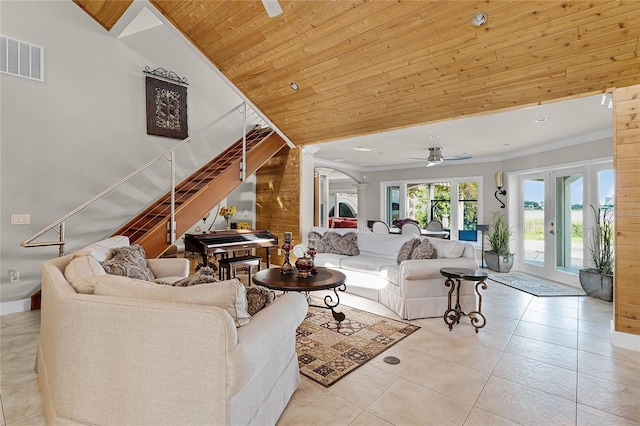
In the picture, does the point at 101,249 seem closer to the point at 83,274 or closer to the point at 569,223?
the point at 83,274

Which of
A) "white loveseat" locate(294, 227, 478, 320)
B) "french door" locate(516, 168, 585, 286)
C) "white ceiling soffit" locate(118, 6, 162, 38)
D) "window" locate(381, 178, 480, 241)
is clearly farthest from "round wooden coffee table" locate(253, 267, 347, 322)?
"window" locate(381, 178, 480, 241)

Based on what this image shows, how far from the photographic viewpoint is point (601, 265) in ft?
14.9

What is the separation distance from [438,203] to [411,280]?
18.2 ft

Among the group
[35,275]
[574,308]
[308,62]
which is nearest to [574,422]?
[574,308]

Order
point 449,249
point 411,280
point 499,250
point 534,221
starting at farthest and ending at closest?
point 499,250
point 534,221
point 449,249
point 411,280

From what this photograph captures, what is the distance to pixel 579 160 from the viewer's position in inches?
207

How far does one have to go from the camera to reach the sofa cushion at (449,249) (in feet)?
12.8


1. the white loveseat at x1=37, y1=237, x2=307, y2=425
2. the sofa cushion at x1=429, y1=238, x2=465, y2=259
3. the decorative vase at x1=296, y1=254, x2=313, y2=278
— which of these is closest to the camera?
the white loveseat at x1=37, y1=237, x2=307, y2=425

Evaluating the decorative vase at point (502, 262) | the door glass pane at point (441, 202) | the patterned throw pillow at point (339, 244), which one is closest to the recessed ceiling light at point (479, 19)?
the patterned throw pillow at point (339, 244)

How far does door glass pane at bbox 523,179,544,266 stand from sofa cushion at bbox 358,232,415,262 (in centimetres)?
321

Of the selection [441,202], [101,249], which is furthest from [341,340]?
[441,202]

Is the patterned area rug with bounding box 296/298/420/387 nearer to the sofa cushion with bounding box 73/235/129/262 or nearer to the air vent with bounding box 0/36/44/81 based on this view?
the sofa cushion with bounding box 73/235/129/262

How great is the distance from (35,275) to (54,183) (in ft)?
4.15

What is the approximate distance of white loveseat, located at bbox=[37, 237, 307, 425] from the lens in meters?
1.34
